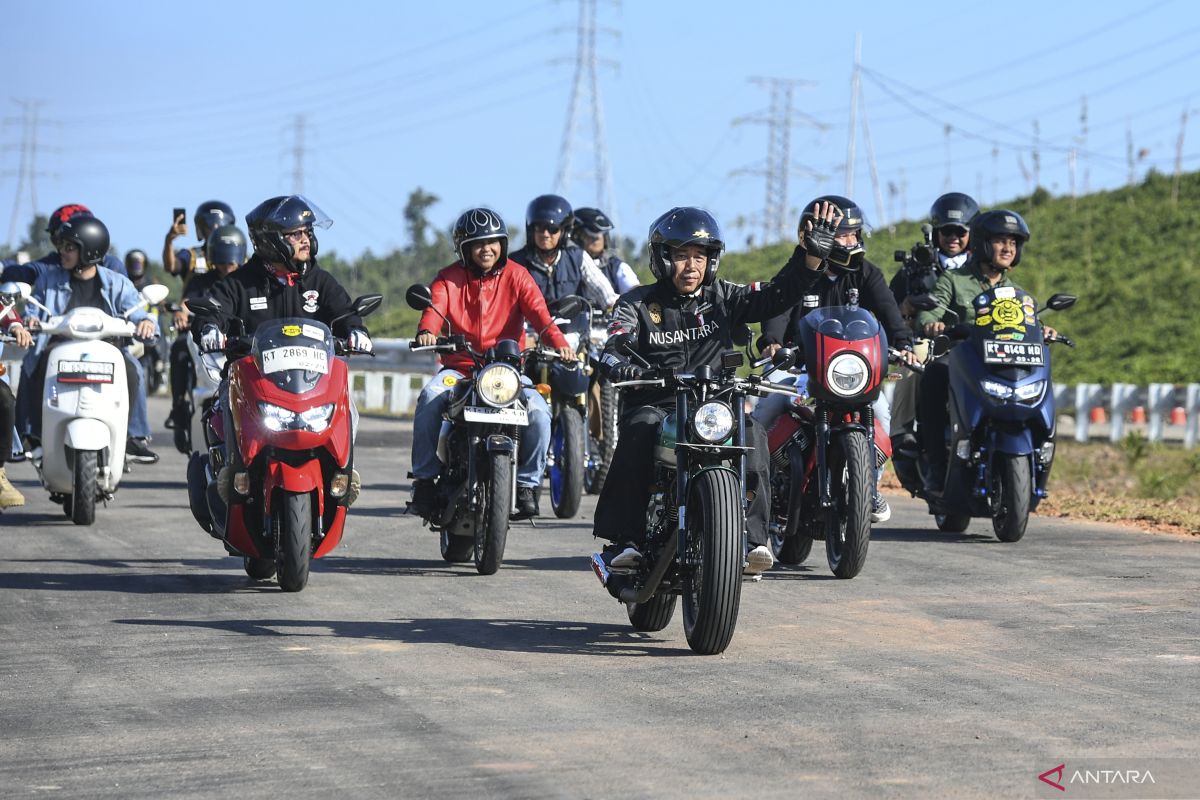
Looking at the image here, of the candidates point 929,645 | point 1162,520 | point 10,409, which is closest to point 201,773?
point 929,645

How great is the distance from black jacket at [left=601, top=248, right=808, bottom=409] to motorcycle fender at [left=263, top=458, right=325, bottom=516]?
179 centimetres

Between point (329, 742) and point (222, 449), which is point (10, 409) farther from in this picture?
point (329, 742)

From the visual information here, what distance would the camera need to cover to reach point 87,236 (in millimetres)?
13039

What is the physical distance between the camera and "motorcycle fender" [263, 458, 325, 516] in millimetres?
9094

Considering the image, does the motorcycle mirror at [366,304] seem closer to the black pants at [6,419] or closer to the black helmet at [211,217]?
the black pants at [6,419]

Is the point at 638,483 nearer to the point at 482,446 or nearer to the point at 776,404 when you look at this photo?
the point at 482,446

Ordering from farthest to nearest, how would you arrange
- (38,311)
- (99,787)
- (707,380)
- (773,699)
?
(38,311)
(707,380)
(773,699)
(99,787)

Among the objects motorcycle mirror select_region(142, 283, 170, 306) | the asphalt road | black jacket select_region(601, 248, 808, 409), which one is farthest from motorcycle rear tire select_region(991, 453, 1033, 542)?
motorcycle mirror select_region(142, 283, 170, 306)

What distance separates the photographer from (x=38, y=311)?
13.0 m

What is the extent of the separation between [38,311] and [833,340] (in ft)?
19.5

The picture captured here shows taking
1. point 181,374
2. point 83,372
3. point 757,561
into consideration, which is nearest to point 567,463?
point 83,372

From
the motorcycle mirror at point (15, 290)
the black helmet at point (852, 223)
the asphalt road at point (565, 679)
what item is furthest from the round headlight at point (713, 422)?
the motorcycle mirror at point (15, 290)

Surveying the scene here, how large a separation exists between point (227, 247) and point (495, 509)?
622 centimetres

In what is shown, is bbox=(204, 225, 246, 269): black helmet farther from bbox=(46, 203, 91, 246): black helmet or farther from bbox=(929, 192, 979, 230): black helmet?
bbox=(929, 192, 979, 230): black helmet
